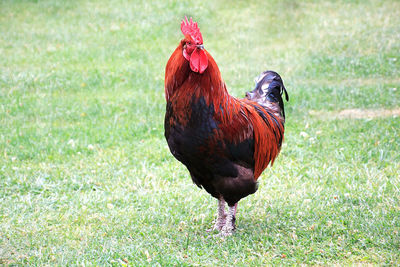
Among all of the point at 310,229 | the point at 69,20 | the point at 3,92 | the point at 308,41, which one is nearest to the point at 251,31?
the point at 308,41

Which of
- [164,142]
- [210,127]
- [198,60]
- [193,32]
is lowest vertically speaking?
[164,142]

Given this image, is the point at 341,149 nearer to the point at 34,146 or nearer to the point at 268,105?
the point at 268,105

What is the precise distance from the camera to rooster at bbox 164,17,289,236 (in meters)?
4.14

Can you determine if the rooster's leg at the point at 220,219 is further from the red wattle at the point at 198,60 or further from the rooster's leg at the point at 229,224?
the red wattle at the point at 198,60

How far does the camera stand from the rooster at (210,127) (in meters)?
4.14

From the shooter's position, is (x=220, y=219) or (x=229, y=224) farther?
(x=220, y=219)

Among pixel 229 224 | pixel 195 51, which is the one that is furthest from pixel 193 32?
pixel 229 224

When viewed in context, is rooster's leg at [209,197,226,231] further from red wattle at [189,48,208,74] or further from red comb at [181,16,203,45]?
red comb at [181,16,203,45]

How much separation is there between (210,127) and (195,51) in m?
0.67

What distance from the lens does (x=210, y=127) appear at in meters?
4.21

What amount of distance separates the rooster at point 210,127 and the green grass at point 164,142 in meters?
0.64

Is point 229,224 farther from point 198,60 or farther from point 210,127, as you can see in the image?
point 198,60

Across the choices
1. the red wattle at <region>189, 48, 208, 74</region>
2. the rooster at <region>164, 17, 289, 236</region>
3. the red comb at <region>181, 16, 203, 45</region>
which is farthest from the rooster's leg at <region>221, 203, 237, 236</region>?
the red comb at <region>181, 16, 203, 45</region>

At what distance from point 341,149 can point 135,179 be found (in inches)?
110
